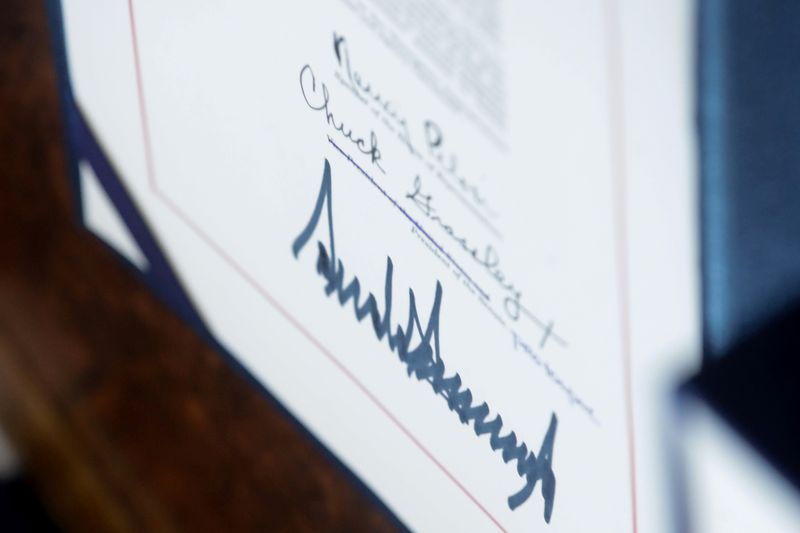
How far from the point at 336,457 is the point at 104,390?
11.1 inches

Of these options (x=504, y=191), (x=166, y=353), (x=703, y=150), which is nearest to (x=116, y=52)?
(x=166, y=353)

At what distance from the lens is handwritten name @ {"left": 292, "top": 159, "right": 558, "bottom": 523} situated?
1.86 ft

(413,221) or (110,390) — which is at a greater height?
(110,390)

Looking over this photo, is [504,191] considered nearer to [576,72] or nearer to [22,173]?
[576,72]

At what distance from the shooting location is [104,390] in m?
0.93

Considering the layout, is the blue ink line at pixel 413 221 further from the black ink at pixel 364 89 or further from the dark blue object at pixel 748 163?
the dark blue object at pixel 748 163

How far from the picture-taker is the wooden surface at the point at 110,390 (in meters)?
0.79

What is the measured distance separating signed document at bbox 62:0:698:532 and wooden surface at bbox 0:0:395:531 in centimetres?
5
